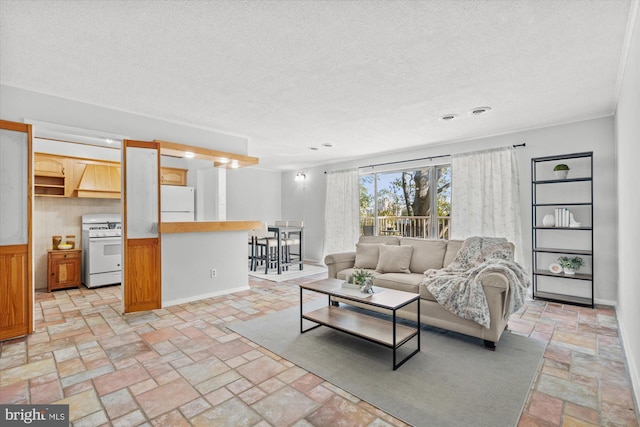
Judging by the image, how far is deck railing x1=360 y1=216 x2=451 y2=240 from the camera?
5.63 meters

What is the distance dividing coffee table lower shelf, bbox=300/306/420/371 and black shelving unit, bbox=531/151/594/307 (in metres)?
2.71

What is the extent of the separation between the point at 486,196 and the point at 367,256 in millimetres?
2159

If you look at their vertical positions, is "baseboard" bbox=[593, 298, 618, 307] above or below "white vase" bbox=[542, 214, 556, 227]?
below

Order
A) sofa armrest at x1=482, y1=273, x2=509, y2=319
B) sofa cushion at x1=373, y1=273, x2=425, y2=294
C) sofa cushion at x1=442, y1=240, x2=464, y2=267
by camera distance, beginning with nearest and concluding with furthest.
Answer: sofa armrest at x1=482, y1=273, x2=509, y2=319, sofa cushion at x1=373, y1=273, x2=425, y2=294, sofa cushion at x1=442, y1=240, x2=464, y2=267

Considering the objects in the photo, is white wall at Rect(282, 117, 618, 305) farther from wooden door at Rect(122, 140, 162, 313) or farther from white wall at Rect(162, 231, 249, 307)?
wooden door at Rect(122, 140, 162, 313)

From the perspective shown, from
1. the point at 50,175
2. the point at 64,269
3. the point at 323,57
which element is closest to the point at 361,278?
the point at 323,57

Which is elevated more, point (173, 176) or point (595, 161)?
point (173, 176)

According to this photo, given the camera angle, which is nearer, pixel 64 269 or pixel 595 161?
pixel 595 161

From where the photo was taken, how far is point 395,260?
4113 millimetres

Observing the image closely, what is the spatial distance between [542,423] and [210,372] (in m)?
2.19

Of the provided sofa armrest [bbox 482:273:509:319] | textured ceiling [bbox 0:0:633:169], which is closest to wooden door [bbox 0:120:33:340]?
Result: textured ceiling [bbox 0:0:633:169]

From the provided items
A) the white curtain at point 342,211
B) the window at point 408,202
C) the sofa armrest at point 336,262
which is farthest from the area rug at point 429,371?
the white curtain at point 342,211

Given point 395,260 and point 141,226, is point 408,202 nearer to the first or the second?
point 395,260

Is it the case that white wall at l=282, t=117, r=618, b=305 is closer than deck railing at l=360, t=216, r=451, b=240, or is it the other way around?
white wall at l=282, t=117, r=618, b=305
